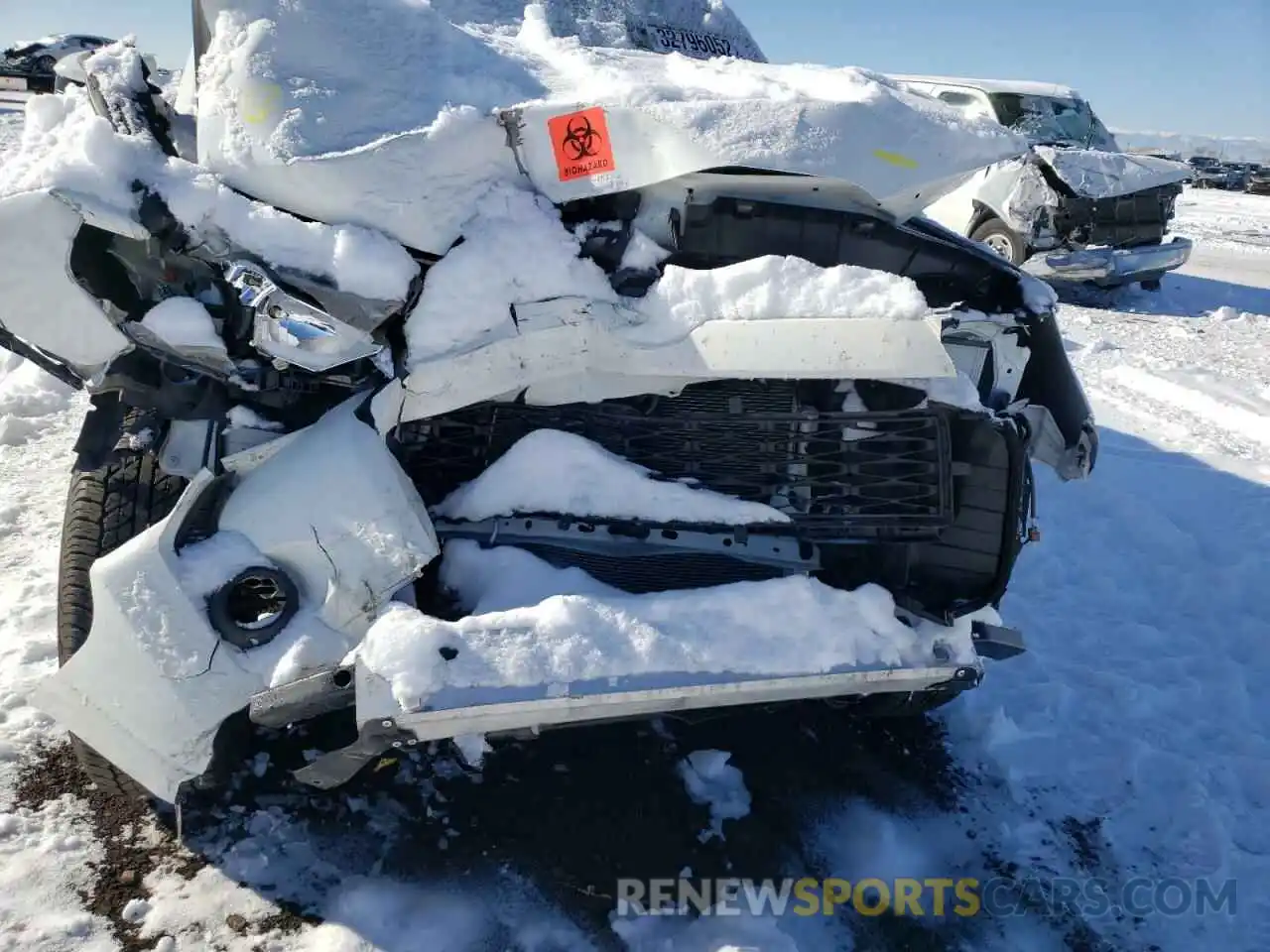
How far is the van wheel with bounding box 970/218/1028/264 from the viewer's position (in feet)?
28.7

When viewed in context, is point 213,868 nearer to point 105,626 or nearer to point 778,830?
point 105,626

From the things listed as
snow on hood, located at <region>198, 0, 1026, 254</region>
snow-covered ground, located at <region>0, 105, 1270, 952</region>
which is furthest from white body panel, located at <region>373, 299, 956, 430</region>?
snow-covered ground, located at <region>0, 105, 1270, 952</region>

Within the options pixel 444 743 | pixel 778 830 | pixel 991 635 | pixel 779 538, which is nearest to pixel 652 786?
pixel 778 830

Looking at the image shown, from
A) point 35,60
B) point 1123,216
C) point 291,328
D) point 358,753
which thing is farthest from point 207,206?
point 35,60

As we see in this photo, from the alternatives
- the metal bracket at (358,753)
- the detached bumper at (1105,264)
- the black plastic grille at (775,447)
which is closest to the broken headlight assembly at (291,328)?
the black plastic grille at (775,447)

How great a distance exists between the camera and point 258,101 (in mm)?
2348

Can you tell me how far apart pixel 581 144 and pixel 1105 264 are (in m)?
7.68

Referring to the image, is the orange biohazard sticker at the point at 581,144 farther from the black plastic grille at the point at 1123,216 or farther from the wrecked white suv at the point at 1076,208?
the black plastic grille at the point at 1123,216

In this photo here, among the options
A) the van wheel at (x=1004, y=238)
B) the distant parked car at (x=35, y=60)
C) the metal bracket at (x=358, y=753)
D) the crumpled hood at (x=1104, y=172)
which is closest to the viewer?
the metal bracket at (x=358, y=753)

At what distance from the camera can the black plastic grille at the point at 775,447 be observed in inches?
97.3

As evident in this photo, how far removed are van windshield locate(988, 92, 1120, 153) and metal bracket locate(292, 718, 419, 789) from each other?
9348 mm

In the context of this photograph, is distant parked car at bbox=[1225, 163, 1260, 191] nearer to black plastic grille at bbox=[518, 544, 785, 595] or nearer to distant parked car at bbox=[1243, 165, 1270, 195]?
distant parked car at bbox=[1243, 165, 1270, 195]

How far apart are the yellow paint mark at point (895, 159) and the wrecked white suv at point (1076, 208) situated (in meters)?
6.51

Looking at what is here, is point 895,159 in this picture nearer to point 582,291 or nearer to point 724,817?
point 582,291
